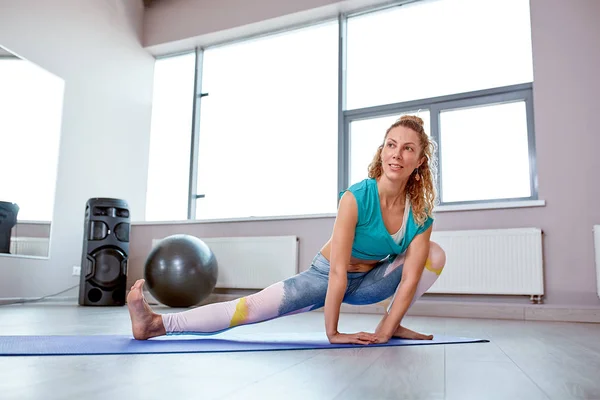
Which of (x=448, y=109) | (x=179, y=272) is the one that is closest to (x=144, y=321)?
(x=179, y=272)

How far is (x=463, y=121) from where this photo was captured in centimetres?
439

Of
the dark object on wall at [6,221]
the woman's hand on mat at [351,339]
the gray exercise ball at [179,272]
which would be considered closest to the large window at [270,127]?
the gray exercise ball at [179,272]

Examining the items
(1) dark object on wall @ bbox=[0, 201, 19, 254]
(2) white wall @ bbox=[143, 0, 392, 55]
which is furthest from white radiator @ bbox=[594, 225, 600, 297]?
(1) dark object on wall @ bbox=[0, 201, 19, 254]

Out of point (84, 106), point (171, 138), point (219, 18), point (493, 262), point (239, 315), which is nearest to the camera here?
point (239, 315)

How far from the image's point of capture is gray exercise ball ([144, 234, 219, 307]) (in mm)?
4035

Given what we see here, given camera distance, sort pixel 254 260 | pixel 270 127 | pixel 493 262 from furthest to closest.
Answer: pixel 270 127 → pixel 254 260 → pixel 493 262

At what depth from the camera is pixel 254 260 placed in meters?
4.70

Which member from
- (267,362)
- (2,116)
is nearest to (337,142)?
(2,116)

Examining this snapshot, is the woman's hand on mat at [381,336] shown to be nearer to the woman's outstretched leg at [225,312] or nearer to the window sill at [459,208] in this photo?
the woman's outstretched leg at [225,312]

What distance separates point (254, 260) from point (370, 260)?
2.75 meters

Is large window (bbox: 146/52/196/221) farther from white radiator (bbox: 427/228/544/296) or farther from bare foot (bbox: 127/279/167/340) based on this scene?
bare foot (bbox: 127/279/167/340)

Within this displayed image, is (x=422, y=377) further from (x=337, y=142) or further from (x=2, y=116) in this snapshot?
(x=2, y=116)

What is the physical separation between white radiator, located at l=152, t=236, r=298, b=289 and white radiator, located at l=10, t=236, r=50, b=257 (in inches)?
54.4

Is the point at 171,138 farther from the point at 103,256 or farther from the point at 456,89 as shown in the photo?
the point at 456,89
